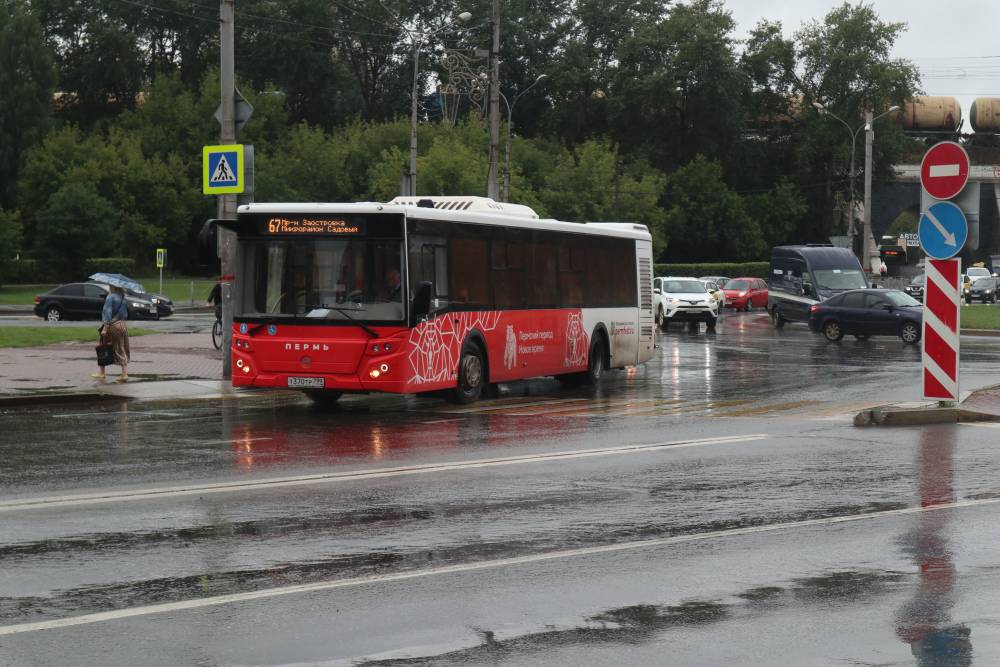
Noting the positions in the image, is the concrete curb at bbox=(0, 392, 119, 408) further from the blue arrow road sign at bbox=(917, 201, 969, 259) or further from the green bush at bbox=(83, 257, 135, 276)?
the green bush at bbox=(83, 257, 135, 276)

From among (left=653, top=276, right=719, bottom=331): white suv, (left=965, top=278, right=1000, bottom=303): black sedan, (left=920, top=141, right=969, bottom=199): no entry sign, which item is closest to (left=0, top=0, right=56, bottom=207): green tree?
(left=653, top=276, right=719, bottom=331): white suv

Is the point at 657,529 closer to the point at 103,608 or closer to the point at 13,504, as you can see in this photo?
the point at 103,608

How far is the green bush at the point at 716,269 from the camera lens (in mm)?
86625

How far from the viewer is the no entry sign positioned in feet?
55.4

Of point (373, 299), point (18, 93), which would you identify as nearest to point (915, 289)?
point (18, 93)

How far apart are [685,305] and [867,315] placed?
29.7 ft

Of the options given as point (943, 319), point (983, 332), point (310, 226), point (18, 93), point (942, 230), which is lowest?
point (983, 332)

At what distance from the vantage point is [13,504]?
34.1ft

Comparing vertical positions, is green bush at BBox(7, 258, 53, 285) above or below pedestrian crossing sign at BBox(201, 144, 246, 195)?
below

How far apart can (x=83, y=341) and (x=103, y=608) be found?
27.2 metres

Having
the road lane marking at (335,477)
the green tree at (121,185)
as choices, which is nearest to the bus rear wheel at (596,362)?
the road lane marking at (335,477)

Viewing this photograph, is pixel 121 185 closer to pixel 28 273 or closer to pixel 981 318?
pixel 28 273

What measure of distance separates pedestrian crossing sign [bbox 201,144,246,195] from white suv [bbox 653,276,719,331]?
25.6 m

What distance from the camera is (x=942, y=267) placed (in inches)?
679
